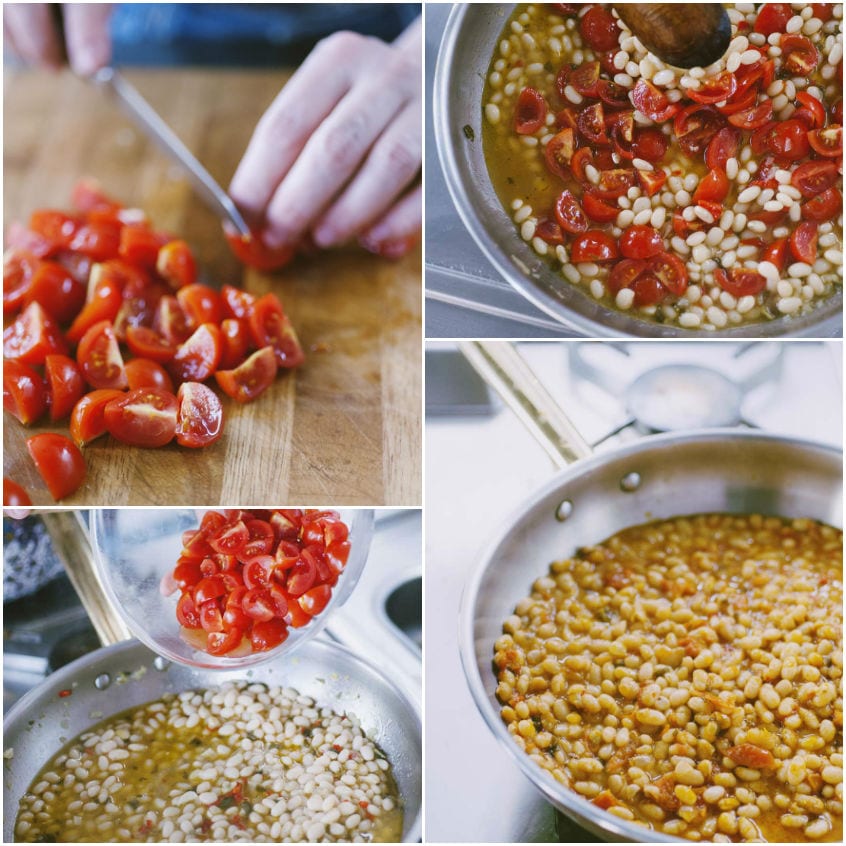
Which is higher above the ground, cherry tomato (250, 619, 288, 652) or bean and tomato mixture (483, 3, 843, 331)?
bean and tomato mixture (483, 3, 843, 331)

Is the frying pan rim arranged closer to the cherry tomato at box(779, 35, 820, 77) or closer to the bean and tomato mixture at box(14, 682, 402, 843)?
the bean and tomato mixture at box(14, 682, 402, 843)

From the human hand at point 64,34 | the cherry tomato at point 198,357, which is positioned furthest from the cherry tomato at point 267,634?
the human hand at point 64,34

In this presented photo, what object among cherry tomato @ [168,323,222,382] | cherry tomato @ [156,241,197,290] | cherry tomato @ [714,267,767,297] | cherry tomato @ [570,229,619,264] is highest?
cherry tomato @ [570,229,619,264]

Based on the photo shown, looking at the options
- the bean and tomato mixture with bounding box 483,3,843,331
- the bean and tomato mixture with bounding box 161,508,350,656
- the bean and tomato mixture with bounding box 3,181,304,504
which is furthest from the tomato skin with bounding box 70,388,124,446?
the bean and tomato mixture with bounding box 483,3,843,331

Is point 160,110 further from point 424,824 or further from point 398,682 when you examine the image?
point 424,824

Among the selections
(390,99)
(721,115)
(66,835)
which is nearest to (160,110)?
(390,99)

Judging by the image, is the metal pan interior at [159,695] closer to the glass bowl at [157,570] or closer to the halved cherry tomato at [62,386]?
the glass bowl at [157,570]
